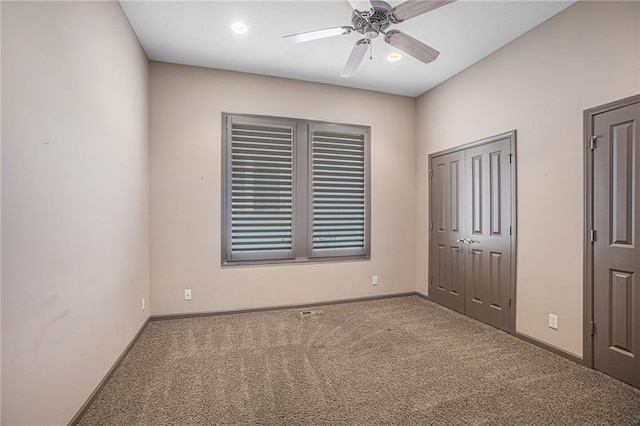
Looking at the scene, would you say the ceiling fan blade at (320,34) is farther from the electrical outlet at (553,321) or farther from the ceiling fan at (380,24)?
the electrical outlet at (553,321)

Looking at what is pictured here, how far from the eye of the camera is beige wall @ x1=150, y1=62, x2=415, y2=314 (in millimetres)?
3695

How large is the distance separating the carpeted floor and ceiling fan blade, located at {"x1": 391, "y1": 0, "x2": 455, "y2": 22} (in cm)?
273

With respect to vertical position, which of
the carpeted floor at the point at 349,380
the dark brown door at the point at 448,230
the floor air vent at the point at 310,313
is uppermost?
the dark brown door at the point at 448,230

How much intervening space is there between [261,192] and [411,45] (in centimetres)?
242

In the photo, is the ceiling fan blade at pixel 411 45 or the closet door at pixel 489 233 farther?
the closet door at pixel 489 233

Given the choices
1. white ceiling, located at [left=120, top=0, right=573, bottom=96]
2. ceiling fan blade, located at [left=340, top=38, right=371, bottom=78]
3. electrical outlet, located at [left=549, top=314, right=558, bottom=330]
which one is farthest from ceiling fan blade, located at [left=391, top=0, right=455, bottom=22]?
electrical outlet, located at [left=549, top=314, right=558, bottom=330]

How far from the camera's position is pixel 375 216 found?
4617mm

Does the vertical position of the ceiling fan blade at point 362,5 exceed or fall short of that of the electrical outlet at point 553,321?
it exceeds it

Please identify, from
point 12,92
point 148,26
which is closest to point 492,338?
point 12,92

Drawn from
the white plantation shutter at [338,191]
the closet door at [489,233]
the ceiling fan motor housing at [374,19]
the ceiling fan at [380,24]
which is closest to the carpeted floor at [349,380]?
the closet door at [489,233]

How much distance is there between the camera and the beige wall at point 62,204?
139 cm

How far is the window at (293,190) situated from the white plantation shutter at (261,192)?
13 millimetres

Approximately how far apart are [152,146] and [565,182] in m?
4.37

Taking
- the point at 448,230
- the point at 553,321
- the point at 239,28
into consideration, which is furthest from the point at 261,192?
the point at 553,321
